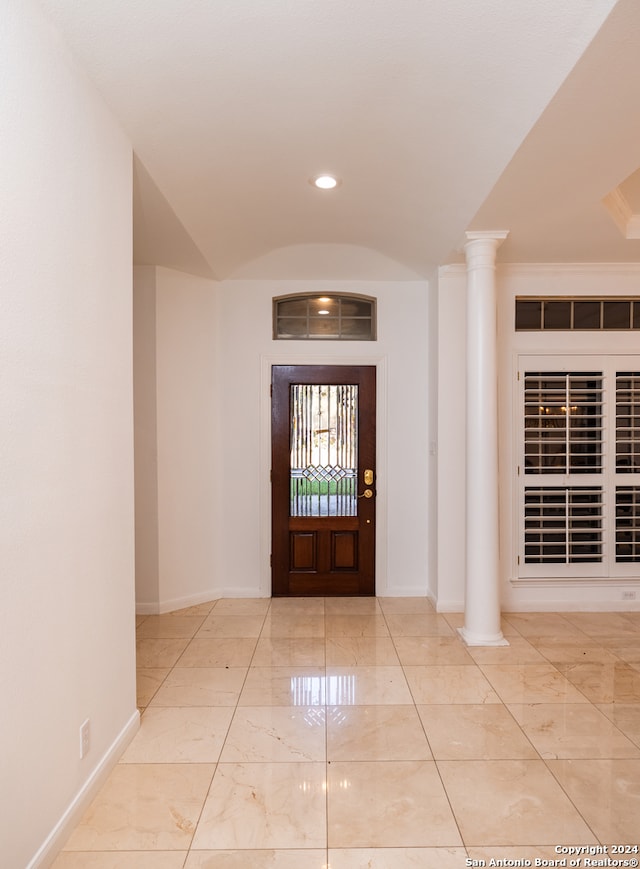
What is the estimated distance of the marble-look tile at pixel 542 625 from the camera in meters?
3.86

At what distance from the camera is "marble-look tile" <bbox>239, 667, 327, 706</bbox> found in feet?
9.47

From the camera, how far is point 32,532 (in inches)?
66.2

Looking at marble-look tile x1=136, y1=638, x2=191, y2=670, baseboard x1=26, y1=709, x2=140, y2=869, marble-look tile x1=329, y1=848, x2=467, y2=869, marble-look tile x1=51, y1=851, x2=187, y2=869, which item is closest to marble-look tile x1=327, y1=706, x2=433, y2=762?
marble-look tile x1=329, y1=848, x2=467, y2=869

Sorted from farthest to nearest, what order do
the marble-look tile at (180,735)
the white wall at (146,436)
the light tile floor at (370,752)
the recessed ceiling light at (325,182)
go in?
the white wall at (146,436)
the recessed ceiling light at (325,182)
the marble-look tile at (180,735)
the light tile floor at (370,752)

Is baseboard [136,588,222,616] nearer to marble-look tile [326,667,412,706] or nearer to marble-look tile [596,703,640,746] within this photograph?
marble-look tile [326,667,412,706]

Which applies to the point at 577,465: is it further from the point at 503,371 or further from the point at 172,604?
the point at 172,604

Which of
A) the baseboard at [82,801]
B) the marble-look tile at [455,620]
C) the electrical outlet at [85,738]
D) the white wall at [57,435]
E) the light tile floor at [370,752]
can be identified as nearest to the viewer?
the white wall at [57,435]

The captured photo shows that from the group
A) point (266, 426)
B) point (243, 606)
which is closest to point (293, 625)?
point (243, 606)

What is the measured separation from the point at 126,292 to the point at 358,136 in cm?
134

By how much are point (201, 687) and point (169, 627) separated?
3.48 ft

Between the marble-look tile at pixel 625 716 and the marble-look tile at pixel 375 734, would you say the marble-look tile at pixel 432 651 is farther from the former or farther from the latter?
the marble-look tile at pixel 625 716

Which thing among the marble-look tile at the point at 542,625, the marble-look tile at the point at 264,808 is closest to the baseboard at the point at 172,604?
the marble-look tile at the point at 264,808

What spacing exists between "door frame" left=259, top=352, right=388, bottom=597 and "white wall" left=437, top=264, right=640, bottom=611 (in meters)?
0.57

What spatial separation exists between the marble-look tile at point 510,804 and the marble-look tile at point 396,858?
99mm
